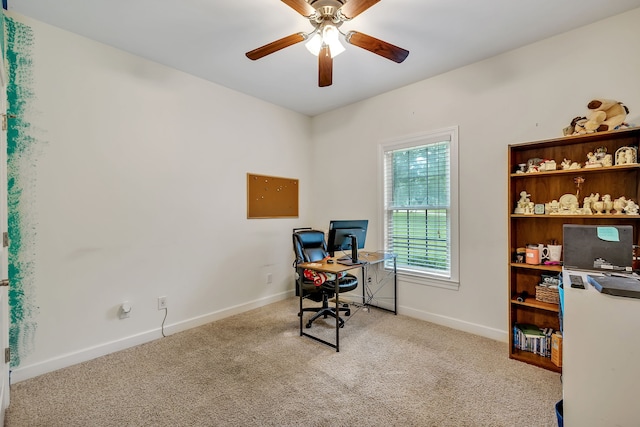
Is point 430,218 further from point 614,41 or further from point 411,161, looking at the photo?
point 614,41

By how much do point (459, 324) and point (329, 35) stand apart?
2.99 meters

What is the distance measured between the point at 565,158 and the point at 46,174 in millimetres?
4256

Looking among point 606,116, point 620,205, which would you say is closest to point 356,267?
point 620,205

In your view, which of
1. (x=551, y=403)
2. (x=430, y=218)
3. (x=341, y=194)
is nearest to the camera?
(x=551, y=403)

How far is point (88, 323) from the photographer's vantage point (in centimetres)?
245

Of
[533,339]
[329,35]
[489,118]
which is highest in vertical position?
[329,35]

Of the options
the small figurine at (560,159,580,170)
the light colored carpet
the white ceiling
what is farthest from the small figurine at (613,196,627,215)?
the white ceiling

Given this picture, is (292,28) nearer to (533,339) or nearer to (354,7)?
(354,7)

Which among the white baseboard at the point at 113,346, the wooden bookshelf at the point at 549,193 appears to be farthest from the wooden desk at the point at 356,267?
the wooden bookshelf at the point at 549,193

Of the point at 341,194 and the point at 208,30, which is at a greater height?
the point at 208,30

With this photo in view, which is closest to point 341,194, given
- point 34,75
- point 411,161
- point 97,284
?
point 411,161

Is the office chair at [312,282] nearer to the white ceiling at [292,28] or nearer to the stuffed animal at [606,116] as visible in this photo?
the white ceiling at [292,28]

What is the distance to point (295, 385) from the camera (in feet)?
6.82

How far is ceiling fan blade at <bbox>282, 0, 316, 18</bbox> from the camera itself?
5.57ft
